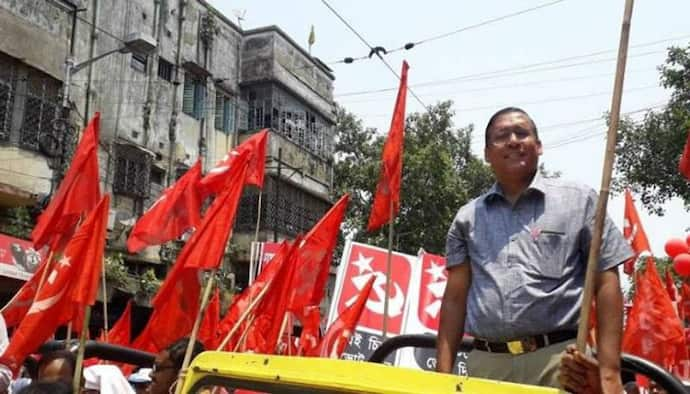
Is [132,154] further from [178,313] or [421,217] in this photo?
[178,313]

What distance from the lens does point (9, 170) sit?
1438cm

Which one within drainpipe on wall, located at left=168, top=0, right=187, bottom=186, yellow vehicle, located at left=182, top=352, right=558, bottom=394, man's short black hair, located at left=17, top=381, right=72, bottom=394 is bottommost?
man's short black hair, located at left=17, top=381, right=72, bottom=394

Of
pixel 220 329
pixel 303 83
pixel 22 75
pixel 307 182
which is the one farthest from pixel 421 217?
pixel 220 329

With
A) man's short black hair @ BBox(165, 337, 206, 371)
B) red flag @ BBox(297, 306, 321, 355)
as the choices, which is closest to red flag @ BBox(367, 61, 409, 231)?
red flag @ BBox(297, 306, 321, 355)

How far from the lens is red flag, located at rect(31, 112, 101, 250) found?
629 cm

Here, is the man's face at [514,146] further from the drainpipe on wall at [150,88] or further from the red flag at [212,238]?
the drainpipe on wall at [150,88]

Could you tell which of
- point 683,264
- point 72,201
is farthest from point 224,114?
point 72,201

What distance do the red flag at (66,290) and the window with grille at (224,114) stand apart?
1623cm

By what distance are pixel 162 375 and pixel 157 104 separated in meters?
15.9

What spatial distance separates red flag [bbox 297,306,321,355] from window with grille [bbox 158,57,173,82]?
491 inches

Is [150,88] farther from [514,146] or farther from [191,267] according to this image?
[514,146]

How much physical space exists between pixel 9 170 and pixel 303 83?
10.9 metres

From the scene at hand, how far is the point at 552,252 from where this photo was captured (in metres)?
2.46

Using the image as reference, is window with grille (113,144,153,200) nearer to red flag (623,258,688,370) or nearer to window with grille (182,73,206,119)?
window with grille (182,73,206,119)
